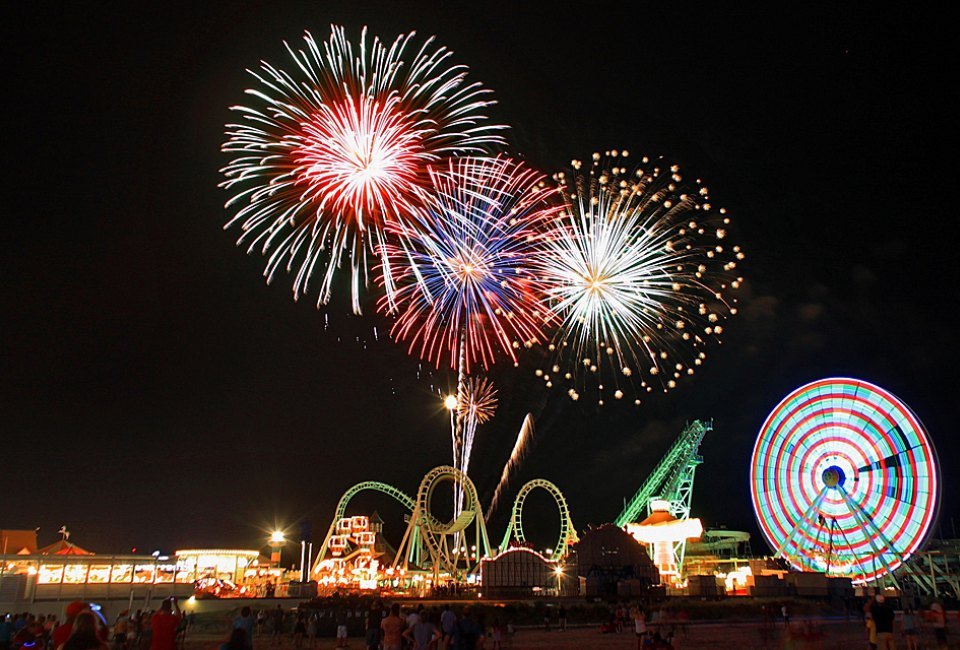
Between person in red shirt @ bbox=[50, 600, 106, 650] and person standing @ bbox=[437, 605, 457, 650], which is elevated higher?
person in red shirt @ bbox=[50, 600, 106, 650]

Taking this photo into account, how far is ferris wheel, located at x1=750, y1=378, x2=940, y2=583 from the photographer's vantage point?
45.6 meters

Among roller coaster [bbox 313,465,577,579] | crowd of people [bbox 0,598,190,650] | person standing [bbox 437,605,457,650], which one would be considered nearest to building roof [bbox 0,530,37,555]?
roller coaster [bbox 313,465,577,579]

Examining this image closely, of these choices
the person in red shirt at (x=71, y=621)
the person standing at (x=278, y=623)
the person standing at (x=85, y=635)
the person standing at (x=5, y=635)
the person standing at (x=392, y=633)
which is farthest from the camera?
the person standing at (x=278, y=623)

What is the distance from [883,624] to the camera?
1269 centimetres

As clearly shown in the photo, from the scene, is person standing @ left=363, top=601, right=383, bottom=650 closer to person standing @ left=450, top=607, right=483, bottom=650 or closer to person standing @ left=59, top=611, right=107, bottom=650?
person standing @ left=450, top=607, right=483, bottom=650

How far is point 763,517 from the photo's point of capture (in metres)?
54.4

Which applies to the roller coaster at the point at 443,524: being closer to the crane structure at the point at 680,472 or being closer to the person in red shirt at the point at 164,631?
the crane structure at the point at 680,472

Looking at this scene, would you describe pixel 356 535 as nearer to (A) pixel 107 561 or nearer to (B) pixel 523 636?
(A) pixel 107 561

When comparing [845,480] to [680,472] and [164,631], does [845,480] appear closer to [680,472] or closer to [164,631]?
[680,472]

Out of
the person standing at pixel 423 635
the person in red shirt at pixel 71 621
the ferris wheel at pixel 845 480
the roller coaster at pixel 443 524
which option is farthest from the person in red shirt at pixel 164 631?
A: the ferris wheel at pixel 845 480

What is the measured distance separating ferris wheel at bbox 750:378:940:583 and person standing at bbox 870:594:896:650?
123 feet

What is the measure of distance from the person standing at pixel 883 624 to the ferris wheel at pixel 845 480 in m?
37.5

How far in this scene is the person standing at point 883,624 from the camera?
40.7ft

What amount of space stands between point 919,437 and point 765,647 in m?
32.0
